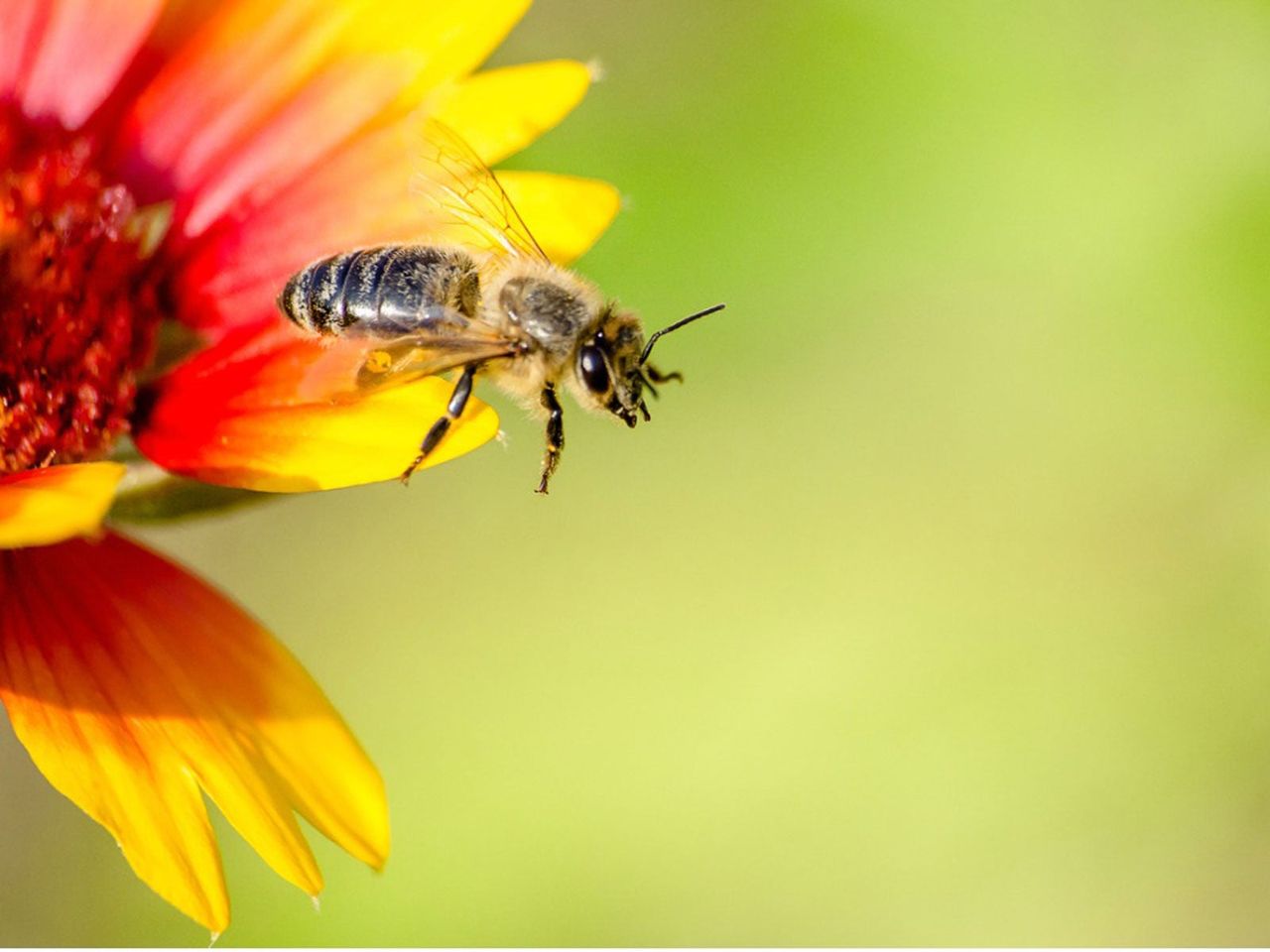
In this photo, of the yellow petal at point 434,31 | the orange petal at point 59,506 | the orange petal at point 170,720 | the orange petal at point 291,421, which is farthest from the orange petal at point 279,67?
the orange petal at point 59,506

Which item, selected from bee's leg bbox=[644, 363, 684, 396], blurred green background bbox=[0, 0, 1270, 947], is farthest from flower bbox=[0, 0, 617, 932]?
blurred green background bbox=[0, 0, 1270, 947]

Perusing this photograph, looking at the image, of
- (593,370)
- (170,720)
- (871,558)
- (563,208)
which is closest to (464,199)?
(563,208)

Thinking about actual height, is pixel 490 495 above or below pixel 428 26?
below

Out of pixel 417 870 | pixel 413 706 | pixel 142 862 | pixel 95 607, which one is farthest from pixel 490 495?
pixel 142 862

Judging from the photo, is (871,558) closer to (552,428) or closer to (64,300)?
(552,428)

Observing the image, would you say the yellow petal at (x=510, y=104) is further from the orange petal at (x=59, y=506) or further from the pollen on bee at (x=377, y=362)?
the orange petal at (x=59, y=506)

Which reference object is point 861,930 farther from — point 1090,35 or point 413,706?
point 1090,35
